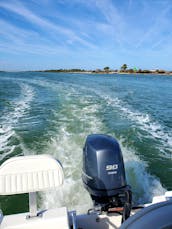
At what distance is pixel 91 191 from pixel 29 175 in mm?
561

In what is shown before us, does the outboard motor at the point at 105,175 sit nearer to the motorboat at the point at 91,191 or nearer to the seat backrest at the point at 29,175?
the motorboat at the point at 91,191

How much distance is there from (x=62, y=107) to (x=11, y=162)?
4.50 m

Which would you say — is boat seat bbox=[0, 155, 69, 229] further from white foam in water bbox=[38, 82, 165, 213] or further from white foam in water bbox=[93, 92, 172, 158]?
white foam in water bbox=[93, 92, 172, 158]

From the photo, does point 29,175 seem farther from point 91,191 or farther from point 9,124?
point 9,124

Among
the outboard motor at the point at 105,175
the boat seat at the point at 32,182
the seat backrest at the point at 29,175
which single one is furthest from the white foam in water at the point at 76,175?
the seat backrest at the point at 29,175

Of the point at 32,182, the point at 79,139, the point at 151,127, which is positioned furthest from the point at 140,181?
the point at 151,127

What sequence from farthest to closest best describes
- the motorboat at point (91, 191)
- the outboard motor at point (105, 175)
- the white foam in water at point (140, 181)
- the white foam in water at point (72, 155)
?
the white foam in water at point (140, 181), the white foam in water at point (72, 155), the outboard motor at point (105, 175), the motorboat at point (91, 191)

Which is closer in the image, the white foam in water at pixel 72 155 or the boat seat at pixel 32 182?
the boat seat at pixel 32 182

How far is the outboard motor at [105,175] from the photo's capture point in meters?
1.35

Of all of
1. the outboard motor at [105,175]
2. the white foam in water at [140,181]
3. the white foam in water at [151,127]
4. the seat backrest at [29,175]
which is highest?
the seat backrest at [29,175]

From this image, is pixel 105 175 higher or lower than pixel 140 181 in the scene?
higher

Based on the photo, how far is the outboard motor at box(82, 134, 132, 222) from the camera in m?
1.35

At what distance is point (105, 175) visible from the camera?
141 cm

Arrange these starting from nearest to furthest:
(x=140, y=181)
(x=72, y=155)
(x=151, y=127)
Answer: (x=140, y=181), (x=72, y=155), (x=151, y=127)
